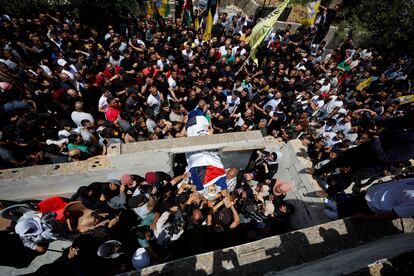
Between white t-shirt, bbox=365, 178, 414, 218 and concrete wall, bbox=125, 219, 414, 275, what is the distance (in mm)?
394

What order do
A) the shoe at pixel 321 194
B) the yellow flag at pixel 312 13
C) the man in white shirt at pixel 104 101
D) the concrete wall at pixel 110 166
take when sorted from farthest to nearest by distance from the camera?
the yellow flag at pixel 312 13 → the man in white shirt at pixel 104 101 → the shoe at pixel 321 194 → the concrete wall at pixel 110 166

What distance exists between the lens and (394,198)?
3.11m

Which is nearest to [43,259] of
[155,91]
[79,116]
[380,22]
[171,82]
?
[79,116]

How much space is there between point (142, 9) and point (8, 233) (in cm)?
1114

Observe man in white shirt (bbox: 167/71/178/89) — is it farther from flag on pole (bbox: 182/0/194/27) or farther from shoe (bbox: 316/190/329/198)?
shoe (bbox: 316/190/329/198)

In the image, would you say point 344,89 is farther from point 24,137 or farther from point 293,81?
point 24,137

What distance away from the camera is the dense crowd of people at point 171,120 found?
4430 millimetres

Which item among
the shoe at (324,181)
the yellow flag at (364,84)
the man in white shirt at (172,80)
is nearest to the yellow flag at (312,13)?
the yellow flag at (364,84)

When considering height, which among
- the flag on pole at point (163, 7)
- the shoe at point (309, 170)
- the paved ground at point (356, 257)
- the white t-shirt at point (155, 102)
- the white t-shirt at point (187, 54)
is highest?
the flag on pole at point (163, 7)

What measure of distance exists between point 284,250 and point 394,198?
172 centimetres

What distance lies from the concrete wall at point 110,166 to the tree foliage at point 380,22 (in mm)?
12028

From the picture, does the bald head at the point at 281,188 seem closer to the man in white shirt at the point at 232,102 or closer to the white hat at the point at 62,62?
the man in white shirt at the point at 232,102

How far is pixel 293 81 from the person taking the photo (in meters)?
8.03

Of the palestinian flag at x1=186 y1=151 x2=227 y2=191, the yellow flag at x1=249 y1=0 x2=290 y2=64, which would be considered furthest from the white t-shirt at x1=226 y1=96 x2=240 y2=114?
the palestinian flag at x1=186 y1=151 x2=227 y2=191
